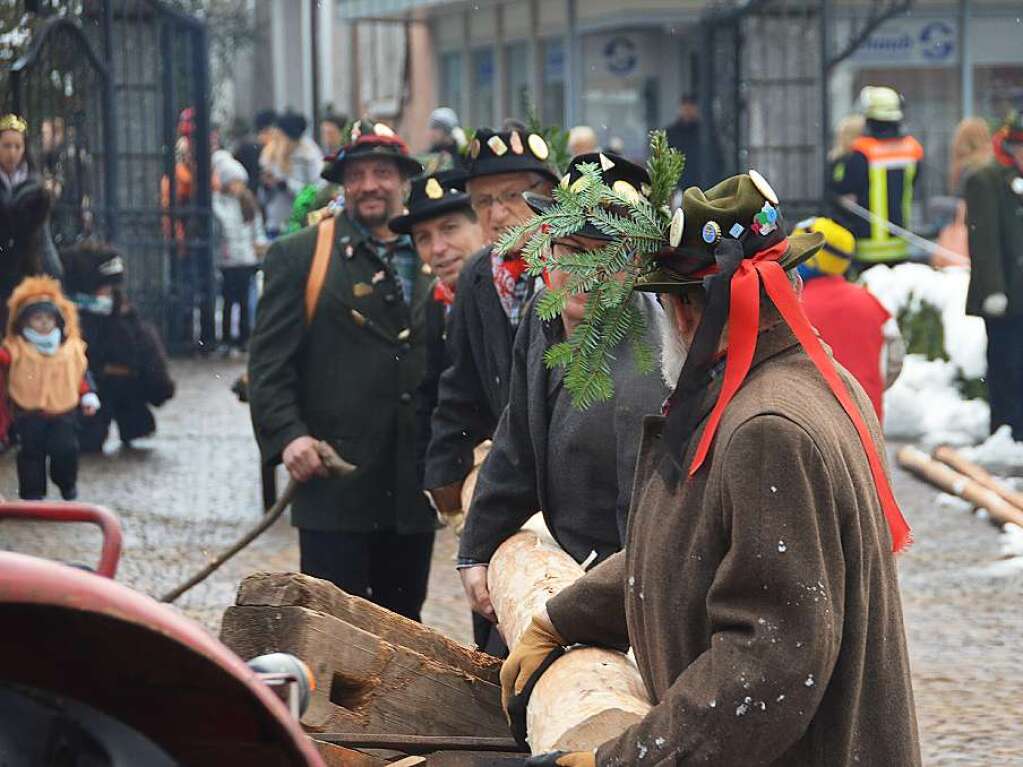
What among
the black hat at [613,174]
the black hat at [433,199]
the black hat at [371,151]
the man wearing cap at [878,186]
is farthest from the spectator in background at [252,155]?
the black hat at [613,174]

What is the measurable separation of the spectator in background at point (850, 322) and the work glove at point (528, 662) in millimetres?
5143

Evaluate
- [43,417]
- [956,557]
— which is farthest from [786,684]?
[43,417]

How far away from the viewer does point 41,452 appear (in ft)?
35.4

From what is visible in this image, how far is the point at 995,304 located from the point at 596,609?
9.25m

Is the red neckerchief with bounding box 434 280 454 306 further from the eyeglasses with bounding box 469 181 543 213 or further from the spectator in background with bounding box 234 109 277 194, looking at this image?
the spectator in background with bounding box 234 109 277 194

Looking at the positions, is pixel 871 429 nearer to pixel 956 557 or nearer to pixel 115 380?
pixel 956 557

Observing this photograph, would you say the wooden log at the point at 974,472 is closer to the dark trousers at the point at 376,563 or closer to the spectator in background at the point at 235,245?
the dark trousers at the point at 376,563

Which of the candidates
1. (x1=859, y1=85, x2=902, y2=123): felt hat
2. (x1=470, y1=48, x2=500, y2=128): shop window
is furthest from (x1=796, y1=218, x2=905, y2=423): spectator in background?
(x1=470, y1=48, x2=500, y2=128): shop window

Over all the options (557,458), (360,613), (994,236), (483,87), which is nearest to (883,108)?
(994,236)

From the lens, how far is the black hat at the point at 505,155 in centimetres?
577

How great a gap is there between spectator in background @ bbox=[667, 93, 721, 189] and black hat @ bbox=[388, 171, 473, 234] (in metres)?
12.3

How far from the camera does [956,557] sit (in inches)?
371

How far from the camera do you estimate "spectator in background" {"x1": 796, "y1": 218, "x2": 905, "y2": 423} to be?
8.72m

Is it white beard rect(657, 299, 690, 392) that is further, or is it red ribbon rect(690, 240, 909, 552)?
white beard rect(657, 299, 690, 392)
